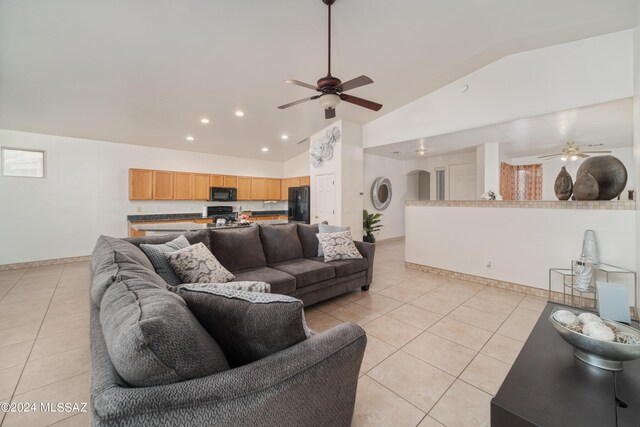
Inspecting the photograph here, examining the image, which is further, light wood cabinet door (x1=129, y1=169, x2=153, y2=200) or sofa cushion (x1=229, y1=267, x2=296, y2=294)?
light wood cabinet door (x1=129, y1=169, x2=153, y2=200)

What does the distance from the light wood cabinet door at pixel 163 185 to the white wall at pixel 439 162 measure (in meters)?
6.39

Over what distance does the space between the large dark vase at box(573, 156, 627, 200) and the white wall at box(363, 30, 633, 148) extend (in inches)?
31.2

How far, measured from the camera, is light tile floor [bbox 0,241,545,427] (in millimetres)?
1579

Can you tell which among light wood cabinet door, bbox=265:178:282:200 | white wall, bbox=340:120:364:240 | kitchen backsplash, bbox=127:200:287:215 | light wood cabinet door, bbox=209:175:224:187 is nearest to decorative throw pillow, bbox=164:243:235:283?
white wall, bbox=340:120:364:240

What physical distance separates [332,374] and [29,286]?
498cm

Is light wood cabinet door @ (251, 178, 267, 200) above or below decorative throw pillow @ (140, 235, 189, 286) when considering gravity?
above

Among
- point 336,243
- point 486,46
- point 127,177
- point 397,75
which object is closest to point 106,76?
point 127,177

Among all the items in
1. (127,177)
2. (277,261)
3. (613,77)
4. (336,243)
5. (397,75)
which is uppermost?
(397,75)

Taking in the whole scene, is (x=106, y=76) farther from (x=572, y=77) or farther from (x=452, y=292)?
(x=572, y=77)

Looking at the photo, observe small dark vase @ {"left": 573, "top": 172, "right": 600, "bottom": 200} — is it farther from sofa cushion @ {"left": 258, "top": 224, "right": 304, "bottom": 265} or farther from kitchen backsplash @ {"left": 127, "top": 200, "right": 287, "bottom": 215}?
kitchen backsplash @ {"left": 127, "top": 200, "right": 287, "bottom": 215}

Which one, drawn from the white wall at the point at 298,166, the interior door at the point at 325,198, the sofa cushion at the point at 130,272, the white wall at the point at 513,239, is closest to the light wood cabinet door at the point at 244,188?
the white wall at the point at 298,166

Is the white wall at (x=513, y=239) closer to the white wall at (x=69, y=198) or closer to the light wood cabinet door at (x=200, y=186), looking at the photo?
the light wood cabinet door at (x=200, y=186)

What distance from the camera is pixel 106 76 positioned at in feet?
10.6

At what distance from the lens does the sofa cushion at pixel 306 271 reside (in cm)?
277
